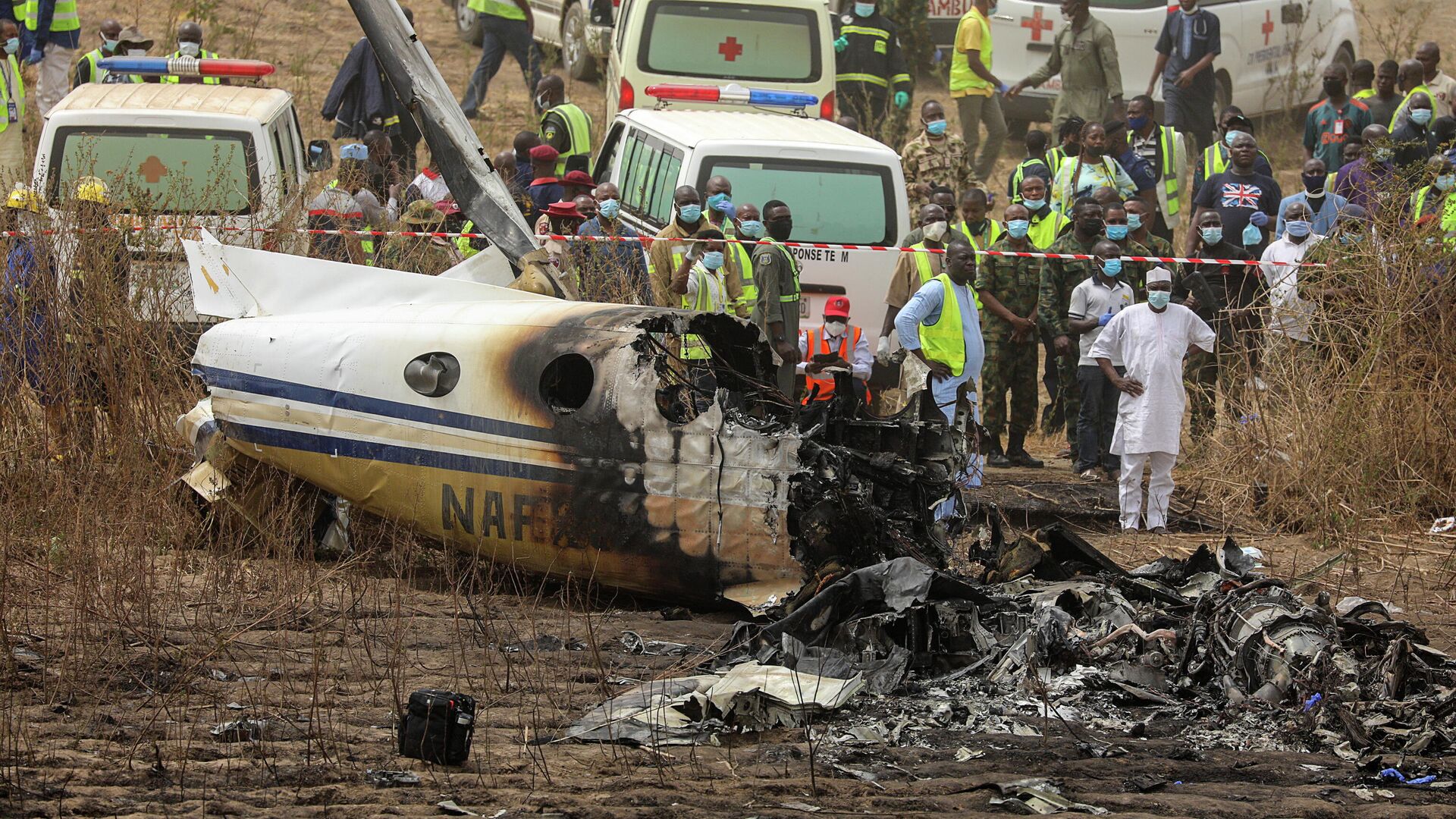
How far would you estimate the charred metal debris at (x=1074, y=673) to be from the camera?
22.7 feet

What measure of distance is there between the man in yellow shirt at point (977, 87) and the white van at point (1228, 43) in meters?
0.42

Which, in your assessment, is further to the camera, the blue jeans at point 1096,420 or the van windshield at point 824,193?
the van windshield at point 824,193

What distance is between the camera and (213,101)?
46.6 feet

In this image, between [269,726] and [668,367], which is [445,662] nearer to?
[269,726]

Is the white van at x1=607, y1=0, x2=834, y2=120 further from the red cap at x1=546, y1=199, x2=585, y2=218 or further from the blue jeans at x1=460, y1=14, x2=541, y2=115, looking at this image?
the blue jeans at x1=460, y1=14, x2=541, y2=115

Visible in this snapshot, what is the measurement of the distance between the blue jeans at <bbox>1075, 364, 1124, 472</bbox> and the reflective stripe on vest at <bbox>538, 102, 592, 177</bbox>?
5.65 metres

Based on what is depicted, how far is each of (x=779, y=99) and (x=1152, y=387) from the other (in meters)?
5.27

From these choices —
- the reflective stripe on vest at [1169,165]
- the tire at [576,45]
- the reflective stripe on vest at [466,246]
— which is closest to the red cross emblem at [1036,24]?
the reflective stripe on vest at [1169,165]

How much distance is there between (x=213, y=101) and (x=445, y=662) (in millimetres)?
8027

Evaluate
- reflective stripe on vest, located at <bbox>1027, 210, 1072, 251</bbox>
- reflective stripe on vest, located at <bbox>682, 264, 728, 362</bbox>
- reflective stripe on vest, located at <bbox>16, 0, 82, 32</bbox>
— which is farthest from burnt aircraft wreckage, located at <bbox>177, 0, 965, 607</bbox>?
reflective stripe on vest, located at <bbox>16, 0, 82, 32</bbox>

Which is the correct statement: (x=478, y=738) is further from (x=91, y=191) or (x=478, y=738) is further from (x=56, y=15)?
(x=56, y=15)

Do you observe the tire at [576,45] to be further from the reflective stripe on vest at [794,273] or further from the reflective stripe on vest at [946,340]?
the reflective stripe on vest at [946,340]

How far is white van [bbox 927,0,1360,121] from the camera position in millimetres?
19641

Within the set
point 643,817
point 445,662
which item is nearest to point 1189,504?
point 445,662
